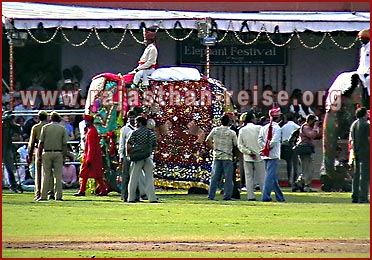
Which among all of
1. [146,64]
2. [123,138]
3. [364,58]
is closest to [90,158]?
[123,138]

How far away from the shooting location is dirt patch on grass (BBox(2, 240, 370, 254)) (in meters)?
18.0

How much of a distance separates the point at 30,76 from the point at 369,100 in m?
12.3

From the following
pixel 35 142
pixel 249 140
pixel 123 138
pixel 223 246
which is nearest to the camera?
pixel 223 246

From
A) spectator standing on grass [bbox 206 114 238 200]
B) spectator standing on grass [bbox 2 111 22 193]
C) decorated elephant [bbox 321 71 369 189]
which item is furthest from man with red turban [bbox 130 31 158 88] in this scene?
decorated elephant [bbox 321 71 369 189]

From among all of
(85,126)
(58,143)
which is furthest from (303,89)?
(58,143)

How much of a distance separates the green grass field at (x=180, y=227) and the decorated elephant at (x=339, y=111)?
1975 mm

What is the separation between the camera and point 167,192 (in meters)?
31.1

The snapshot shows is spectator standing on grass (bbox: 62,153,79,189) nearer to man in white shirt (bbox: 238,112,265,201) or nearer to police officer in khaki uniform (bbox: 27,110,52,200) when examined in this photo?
police officer in khaki uniform (bbox: 27,110,52,200)

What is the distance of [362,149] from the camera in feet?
86.1

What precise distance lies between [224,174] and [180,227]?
7068mm

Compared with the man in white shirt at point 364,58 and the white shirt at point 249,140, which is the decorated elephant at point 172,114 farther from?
the man in white shirt at point 364,58

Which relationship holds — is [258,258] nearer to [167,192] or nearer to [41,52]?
[167,192]

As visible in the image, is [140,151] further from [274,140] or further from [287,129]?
[287,129]

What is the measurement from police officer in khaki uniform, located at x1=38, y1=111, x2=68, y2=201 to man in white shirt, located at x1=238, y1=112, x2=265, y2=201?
3748mm
